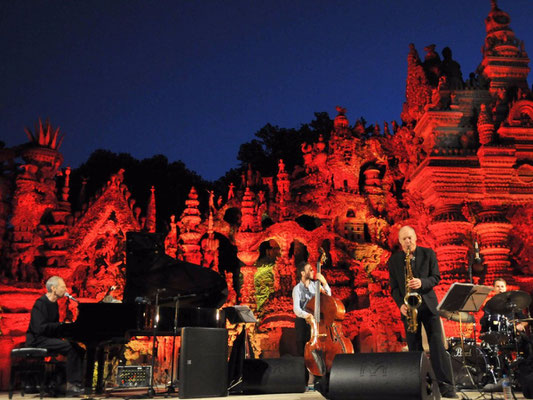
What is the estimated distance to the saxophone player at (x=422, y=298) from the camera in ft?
18.9

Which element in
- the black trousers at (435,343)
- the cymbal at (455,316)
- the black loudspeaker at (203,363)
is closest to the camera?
the black trousers at (435,343)

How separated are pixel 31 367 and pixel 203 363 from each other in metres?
2.60

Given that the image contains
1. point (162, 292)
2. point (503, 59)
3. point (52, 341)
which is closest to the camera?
point (52, 341)

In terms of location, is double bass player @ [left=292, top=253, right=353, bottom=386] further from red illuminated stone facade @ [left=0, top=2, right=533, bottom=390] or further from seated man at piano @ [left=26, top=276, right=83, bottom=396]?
red illuminated stone facade @ [left=0, top=2, right=533, bottom=390]

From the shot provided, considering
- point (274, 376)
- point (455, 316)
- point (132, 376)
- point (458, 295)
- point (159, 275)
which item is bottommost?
point (132, 376)

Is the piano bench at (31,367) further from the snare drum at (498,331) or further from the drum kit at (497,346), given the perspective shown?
the snare drum at (498,331)

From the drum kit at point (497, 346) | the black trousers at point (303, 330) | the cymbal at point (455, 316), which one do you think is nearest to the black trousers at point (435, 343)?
the drum kit at point (497, 346)

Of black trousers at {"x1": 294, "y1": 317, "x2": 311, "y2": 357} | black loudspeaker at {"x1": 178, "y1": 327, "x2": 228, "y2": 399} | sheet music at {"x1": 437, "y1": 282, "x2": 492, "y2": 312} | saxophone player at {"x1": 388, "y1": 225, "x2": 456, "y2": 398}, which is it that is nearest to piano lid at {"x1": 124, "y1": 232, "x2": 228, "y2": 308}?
black loudspeaker at {"x1": 178, "y1": 327, "x2": 228, "y2": 399}

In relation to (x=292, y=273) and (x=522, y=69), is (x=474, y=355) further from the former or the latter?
(x=522, y=69)

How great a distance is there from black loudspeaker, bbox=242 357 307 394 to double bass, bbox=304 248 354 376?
26.5 inches

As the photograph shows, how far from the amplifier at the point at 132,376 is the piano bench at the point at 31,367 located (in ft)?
7.98

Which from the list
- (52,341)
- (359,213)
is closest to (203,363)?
(52,341)

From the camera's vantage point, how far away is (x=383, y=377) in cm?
502

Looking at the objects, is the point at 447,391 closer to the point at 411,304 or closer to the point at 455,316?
the point at 411,304
